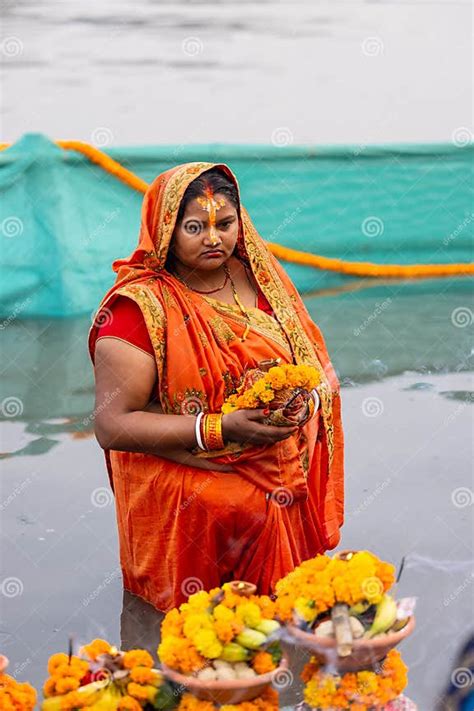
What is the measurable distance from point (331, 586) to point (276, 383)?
1.10 meters

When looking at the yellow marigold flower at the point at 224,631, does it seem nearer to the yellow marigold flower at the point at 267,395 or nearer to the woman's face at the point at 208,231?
the yellow marigold flower at the point at 267,395

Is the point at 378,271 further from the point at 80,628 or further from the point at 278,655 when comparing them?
the point at 278,655

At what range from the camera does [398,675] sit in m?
2.99

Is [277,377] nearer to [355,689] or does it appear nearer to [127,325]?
[127,325]

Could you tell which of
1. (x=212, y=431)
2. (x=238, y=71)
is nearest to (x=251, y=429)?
(x=212, y=431)

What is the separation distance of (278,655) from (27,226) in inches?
229

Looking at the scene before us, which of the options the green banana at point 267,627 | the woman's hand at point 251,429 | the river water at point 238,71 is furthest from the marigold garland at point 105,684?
the river water at point 238,71

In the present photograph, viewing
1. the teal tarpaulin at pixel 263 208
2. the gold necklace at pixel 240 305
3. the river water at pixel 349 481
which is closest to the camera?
the gold necklace at pixel 240 305

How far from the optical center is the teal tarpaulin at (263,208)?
332 inches

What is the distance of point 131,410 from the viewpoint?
13.8 ft

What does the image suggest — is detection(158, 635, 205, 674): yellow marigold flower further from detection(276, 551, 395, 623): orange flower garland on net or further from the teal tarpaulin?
the teal tarpaulin

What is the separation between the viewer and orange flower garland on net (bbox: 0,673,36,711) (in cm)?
293

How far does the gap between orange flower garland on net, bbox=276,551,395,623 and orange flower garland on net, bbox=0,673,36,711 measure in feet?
2.03

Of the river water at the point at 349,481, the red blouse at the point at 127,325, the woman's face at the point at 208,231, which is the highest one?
the woman's face at the point at 208,231
